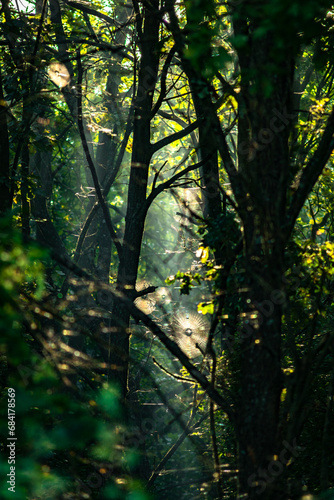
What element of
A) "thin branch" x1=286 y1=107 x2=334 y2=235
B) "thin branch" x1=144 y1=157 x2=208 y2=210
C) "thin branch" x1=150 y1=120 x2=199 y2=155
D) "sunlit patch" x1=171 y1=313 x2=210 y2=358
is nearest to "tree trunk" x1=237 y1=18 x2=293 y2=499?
"thin branch" x1=286 y1=107 x2=334 y2=235

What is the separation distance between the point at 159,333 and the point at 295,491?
4.37 feet

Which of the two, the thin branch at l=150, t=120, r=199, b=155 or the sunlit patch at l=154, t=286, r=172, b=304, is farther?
the sunlit patch at l=154, t=286, r=172, b=304

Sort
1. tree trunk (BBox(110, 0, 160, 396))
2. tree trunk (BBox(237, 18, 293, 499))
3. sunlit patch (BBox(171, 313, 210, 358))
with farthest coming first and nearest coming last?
sunlit patch (BBox(171, 313, 210, 358)) < tree trunk (BBox(110, 0, 160, 396)) < tree trunk (BBox(237, 18, 293, 499))

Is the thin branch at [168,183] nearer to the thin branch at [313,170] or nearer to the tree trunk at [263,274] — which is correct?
the tree trunk at [263,274]

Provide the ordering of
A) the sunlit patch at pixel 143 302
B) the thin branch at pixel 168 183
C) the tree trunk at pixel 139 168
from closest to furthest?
the thin branch at pixel 168 183, the tree trunk at pixel 139 168, the sunlit patch at pixel 143 302

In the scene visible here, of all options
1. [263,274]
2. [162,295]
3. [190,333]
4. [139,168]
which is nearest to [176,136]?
[139,168]

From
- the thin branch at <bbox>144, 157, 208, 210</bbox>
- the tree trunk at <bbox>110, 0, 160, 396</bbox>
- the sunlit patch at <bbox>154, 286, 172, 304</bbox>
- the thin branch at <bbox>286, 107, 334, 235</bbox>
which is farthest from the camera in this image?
the sunlit patch at <bbox>154, 286, 172, 304</bbox>

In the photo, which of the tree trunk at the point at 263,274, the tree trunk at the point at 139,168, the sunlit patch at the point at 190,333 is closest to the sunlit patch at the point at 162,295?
the sunlit patch at the point at 190,333

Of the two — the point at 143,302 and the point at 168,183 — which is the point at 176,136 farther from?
the point at 143,302

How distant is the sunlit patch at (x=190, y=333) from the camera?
688 cm

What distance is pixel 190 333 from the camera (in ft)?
22.8

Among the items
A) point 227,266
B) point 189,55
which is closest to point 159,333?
point 227,266

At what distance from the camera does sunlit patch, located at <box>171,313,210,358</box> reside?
6879 millimetres

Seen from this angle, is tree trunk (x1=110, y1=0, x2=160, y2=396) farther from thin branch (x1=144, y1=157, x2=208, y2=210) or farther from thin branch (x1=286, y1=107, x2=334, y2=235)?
thin branch (x1=286, y1=107, x2=334, y2=235)
